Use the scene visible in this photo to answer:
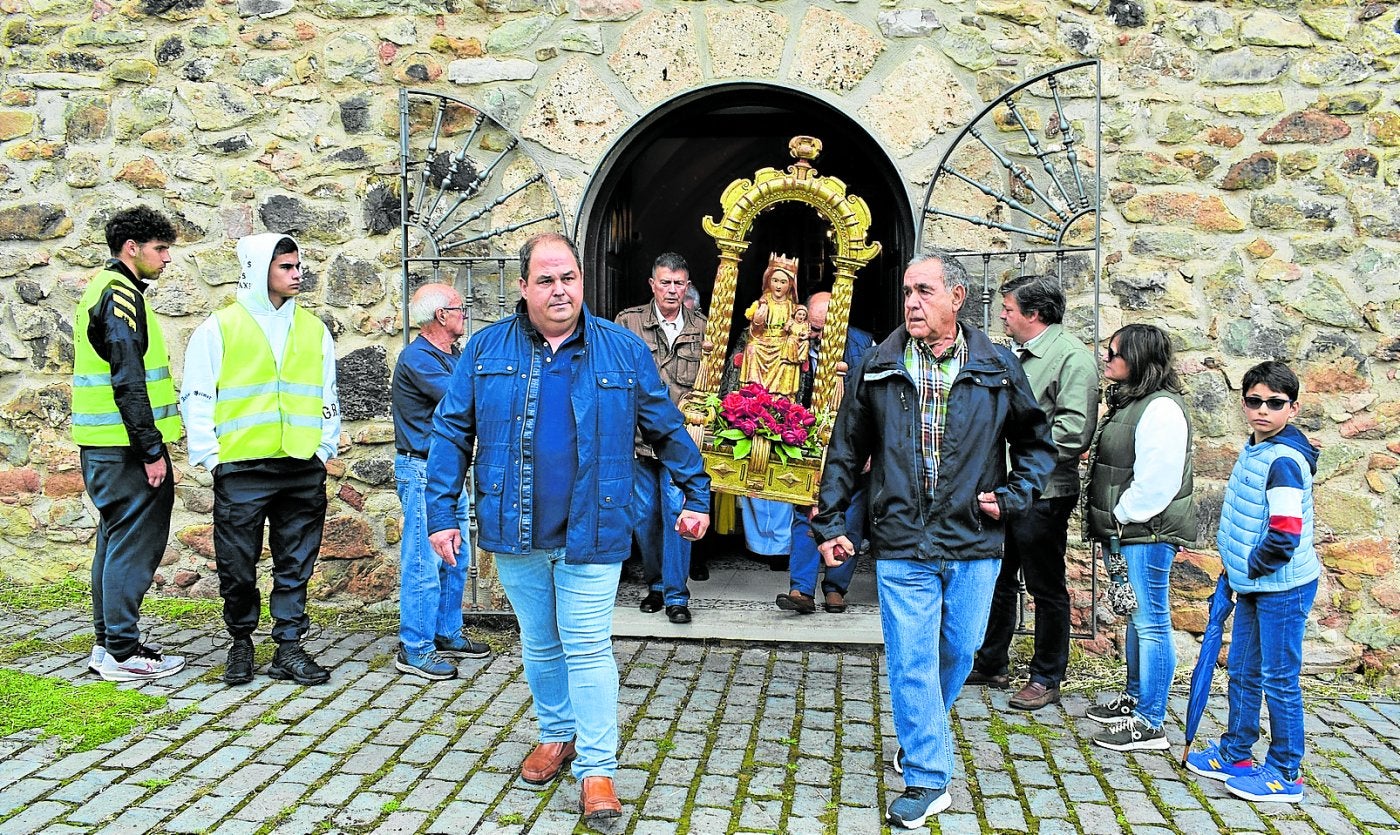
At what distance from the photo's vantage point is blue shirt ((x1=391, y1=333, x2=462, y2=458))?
4.45 m

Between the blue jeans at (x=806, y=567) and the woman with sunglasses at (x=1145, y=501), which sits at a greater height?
the woman with sunglasses at (x=1145, y=501)

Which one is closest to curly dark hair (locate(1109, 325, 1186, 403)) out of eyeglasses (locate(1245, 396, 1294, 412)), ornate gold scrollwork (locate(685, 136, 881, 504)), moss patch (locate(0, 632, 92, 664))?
eyeglasses (locate(1245, 396, 1294, 412))

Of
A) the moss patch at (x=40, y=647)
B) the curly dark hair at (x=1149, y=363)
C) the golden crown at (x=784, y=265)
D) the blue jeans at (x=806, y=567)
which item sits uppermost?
the golden crown at (x=784, y=265)

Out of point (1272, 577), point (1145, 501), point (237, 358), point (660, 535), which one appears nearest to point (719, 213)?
point (660, 535)

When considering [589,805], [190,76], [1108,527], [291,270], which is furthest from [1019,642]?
[190,76]

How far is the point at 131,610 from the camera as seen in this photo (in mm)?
4520

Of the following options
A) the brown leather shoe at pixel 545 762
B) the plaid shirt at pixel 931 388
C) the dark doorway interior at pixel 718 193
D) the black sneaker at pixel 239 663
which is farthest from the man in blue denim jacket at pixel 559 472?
the dark doorway interior at pixel 718 193

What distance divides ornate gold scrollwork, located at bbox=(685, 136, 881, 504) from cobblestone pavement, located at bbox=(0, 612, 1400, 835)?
927mm

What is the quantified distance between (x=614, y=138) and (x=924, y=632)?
3202mm

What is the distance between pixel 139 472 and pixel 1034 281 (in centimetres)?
379

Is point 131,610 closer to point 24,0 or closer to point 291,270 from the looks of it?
point 291,270

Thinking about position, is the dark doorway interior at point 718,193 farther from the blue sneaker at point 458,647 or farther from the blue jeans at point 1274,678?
the blue jeans at point 1274,678

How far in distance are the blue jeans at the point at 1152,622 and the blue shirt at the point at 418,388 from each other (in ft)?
9.11

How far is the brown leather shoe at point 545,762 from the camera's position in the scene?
3479 millimetres
